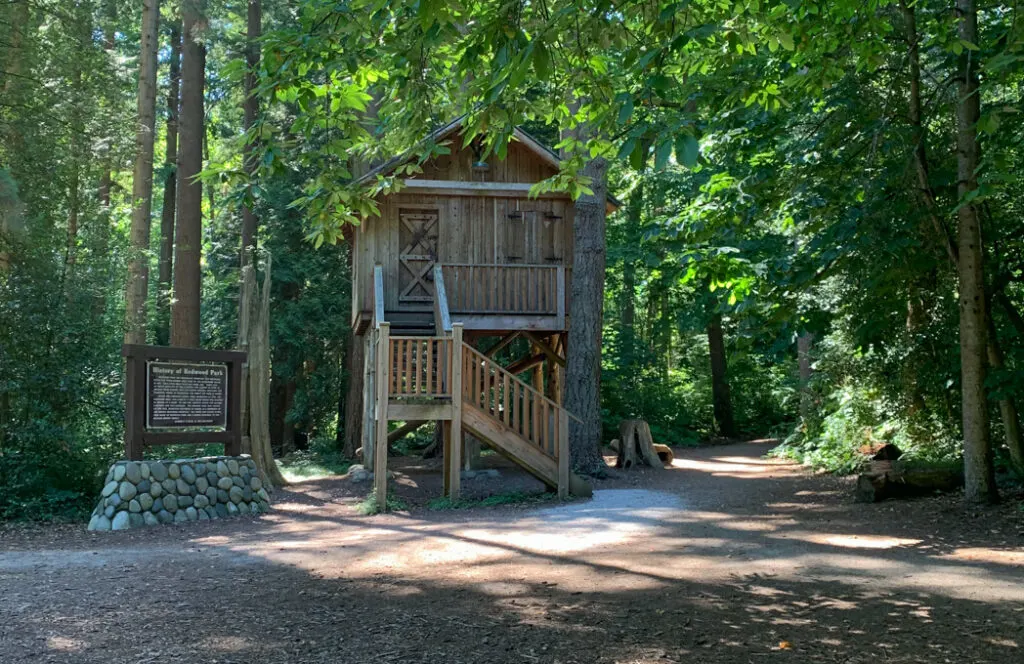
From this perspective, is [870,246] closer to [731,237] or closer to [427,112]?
[731,237]

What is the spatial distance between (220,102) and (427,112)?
24189 mm

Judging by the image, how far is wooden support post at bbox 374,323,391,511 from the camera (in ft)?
40.8

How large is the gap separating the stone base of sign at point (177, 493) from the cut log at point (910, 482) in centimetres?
850

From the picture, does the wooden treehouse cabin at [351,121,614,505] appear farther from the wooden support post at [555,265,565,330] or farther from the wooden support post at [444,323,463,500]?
the wooden support post at [444,323,463,500]

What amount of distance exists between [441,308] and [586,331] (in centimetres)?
299

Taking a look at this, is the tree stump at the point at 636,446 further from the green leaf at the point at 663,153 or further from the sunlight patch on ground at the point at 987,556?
the green leaf at the point at 663,153

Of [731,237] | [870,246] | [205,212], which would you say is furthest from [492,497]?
[205,212]

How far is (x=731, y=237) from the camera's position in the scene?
10.3 metres

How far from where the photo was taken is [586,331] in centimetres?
1631

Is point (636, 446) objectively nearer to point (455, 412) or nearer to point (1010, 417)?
point (455, 412)

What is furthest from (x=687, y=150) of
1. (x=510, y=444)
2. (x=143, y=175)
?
(x=143, y=175)

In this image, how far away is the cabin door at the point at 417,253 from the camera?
56.3 feet

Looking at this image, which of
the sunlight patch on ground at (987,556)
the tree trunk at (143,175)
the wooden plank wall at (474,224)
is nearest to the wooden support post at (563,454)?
the wooden plank wall at (474,224)

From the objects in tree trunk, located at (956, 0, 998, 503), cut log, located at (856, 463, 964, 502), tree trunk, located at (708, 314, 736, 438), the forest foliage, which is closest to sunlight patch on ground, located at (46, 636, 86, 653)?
the forest foliage
